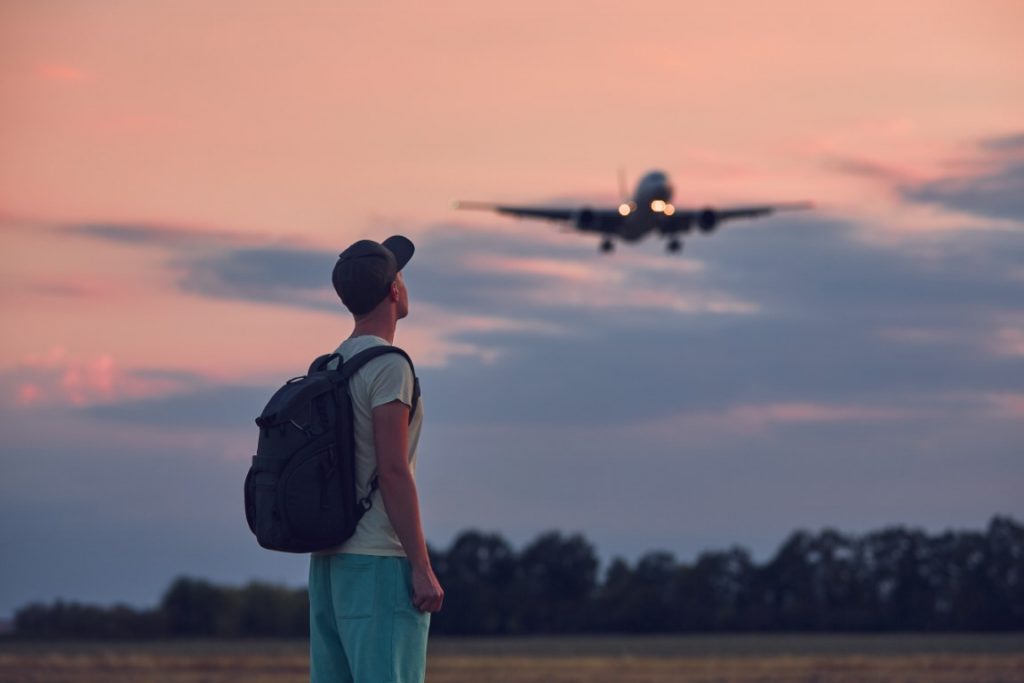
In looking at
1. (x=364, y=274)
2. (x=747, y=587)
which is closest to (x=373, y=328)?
(x=364, y=274)

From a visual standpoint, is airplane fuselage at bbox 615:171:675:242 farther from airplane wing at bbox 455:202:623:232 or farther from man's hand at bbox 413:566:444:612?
man's hand at bbox 413:566:444:612

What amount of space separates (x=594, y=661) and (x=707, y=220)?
1738 centimetres

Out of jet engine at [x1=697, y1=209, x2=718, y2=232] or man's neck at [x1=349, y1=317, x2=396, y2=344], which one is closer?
man's neck at [x1=349, y1=317, x2=396, y2=344]

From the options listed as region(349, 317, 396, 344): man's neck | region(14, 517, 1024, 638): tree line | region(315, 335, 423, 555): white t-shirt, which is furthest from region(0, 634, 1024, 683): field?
region(315, 335, 423, 555): white t-shirt

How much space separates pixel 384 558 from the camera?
484 cm

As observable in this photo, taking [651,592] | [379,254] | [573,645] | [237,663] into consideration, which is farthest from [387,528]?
[651,592]

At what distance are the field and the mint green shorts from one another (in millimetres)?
28141

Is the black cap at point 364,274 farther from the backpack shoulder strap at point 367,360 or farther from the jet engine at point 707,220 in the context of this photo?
the jet engine at point 707,220

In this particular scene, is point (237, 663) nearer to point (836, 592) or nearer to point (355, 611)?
point (355, 611)

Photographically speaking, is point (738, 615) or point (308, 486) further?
point (738, 615)

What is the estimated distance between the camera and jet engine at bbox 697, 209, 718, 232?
58156 millimetres

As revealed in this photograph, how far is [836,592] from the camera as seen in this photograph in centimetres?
8750

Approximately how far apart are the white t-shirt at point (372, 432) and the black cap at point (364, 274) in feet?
0.92

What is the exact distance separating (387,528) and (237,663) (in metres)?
43.3
